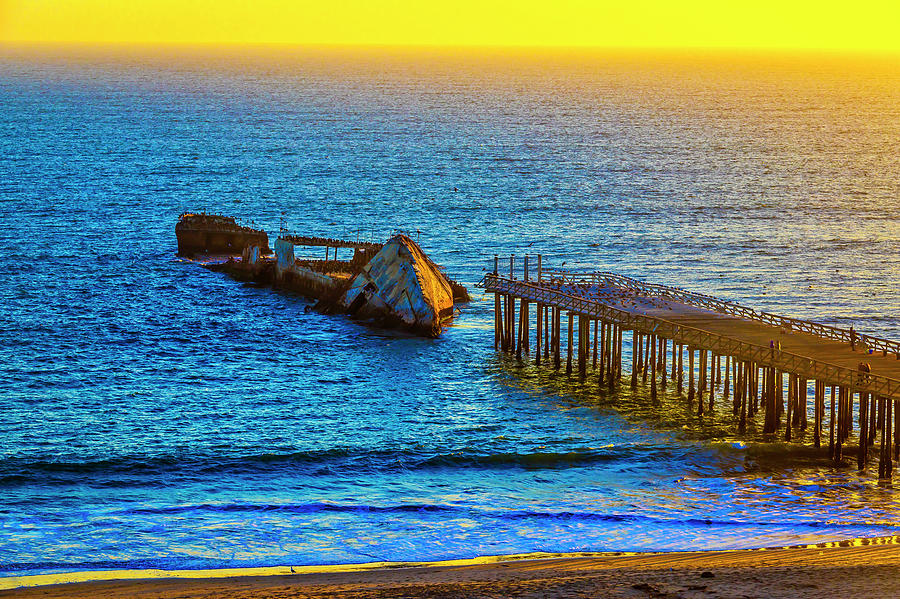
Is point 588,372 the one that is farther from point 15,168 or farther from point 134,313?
point 15,168

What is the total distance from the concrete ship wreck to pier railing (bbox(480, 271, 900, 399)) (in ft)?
17.6

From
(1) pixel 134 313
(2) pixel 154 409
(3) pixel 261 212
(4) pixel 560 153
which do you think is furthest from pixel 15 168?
(2) pixel 154 409

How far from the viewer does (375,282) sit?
69500 millimetres

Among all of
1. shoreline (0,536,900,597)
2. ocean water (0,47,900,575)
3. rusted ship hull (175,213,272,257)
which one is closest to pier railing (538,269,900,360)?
ocean water (0,47,900,575)

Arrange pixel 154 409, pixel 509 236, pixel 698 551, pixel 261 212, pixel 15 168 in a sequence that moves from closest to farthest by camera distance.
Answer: pixel 698 551 < pixel 154 409 < pixel 509 236 < pixel 261 212 < pixel 15 168

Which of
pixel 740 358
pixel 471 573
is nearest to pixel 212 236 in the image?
pixel 740 358

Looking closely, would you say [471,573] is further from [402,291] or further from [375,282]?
[375,282]

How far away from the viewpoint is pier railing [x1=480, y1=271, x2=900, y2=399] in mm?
42875

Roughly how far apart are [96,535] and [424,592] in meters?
11.7

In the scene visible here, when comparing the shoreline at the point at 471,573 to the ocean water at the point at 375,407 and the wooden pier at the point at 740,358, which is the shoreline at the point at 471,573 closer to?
the ocean water at the point at 375,407

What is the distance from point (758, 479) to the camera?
4334 centimetres

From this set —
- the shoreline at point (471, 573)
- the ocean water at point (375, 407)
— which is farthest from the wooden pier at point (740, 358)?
the shoreline at point (471, 573)

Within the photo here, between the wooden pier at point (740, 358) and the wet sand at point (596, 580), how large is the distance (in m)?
9.31

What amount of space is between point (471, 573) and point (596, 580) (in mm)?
3592
